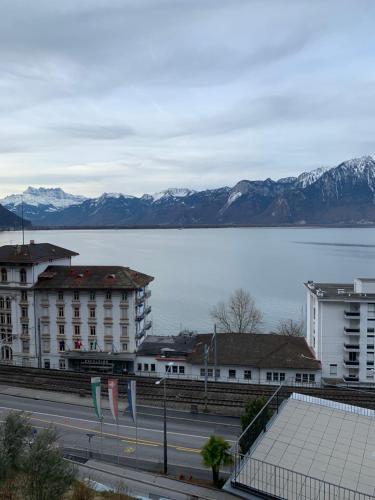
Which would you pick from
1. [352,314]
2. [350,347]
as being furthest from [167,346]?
[352,314]

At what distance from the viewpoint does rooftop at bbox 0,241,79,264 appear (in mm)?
49750

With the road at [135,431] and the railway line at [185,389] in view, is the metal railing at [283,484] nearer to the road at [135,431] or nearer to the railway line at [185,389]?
the road at [135,431]

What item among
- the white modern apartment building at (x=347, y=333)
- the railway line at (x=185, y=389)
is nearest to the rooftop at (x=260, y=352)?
the white modern apartment building at (x=347, y=333)

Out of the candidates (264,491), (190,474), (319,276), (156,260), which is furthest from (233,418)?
(156,260)

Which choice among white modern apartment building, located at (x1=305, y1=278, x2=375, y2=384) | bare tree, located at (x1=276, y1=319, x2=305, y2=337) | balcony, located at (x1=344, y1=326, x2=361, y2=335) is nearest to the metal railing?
white modern apartment building, located at (x1=305, y1=278, x2=375, y2=384)

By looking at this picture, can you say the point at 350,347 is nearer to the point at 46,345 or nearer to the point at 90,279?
the point at 90,279

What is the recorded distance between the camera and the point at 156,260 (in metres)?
182

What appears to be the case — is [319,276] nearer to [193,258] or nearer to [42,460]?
[193,258]

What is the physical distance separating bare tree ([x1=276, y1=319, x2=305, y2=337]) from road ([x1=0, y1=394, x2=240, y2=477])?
36.5m

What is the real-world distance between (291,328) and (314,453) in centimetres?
5062

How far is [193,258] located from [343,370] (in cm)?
14538

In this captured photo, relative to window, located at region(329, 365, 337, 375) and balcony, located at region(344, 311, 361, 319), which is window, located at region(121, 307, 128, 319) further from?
balcony, located at region(344, 311, 361, 319)

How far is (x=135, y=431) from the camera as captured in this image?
31.0 meters

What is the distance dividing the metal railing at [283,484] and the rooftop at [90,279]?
29442mm
